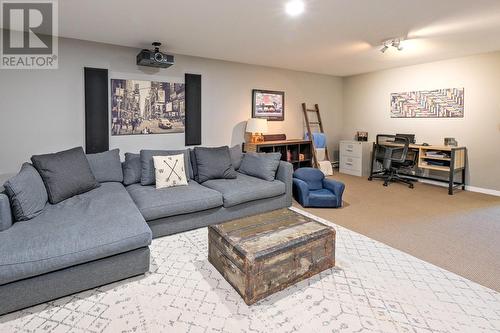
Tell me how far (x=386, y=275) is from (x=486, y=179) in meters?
3.93

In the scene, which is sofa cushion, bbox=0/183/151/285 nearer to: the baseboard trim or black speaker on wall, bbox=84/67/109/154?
black speaker on wall, bbox=84/67/109/154

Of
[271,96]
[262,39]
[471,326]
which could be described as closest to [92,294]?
[471,326]

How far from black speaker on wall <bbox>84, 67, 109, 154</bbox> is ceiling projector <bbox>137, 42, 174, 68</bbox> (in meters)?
0.52

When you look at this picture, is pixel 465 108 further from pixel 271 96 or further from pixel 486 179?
pixel 271 96

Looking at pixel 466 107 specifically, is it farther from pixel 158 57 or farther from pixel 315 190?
pixel 158 57

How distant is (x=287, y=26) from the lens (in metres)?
3.30

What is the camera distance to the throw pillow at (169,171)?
11.1 feet

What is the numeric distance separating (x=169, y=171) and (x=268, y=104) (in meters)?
2.88

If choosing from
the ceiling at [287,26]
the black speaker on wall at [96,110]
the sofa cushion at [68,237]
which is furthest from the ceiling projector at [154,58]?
the sofa cushion at [68,237]

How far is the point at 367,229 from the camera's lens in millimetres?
3234

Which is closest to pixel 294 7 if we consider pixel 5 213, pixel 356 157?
pixel 5 213

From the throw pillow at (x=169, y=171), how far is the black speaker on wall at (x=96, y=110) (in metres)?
1.08

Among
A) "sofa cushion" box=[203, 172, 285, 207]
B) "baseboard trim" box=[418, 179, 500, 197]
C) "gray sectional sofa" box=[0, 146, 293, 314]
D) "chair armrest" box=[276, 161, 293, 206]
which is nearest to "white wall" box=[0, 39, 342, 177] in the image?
"gray sectional sofa" box=[0, 146, 293, 314]

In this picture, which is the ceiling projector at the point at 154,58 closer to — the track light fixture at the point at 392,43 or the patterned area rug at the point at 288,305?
the patterned area rug at the point at 288,305
